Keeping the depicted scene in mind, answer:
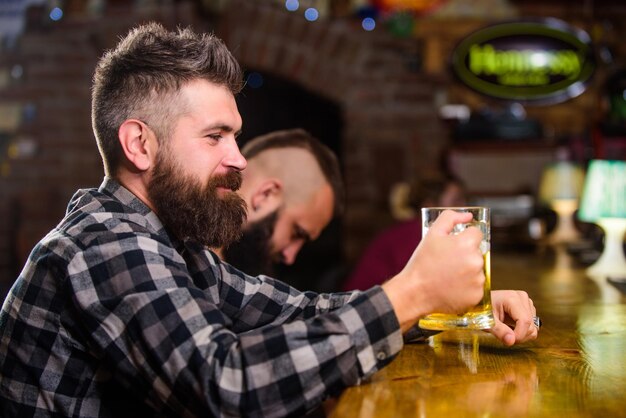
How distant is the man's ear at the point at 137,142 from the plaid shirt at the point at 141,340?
46 mm

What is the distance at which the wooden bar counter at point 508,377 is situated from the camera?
848mm

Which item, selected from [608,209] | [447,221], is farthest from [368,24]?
[447,221]

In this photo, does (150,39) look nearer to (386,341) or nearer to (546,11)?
(386,341)

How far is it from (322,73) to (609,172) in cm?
311

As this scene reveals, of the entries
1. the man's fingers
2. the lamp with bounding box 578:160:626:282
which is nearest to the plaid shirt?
the man's fingers

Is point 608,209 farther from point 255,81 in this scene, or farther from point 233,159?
point 255,81

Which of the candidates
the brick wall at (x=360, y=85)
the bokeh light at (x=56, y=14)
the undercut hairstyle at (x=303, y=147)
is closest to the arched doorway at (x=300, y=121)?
the brick wall at (x=360, y=85)

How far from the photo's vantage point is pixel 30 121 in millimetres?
5297

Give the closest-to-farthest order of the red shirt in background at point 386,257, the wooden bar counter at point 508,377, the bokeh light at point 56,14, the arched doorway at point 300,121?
1. the wooden bar counter at point 508,377
2. the red shirt in background at point 386,257
3. the bokeh light at point 56,14
4. the arched doorway at point 300,121

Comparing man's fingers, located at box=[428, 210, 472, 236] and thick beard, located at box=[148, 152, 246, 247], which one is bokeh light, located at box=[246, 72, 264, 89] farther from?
man's fingers, located at box=[428, 210, 472, 236]

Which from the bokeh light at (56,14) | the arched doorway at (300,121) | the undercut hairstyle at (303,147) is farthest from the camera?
the arched doorway at (300,121)

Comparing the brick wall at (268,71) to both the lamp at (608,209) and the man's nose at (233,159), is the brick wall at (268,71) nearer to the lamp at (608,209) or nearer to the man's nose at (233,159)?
the lamp at (608,209)

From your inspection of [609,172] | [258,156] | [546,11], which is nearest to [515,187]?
[546,11]

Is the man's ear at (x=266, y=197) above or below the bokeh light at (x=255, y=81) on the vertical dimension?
below
